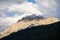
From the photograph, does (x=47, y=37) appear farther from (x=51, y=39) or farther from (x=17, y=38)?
(x=17, y=38)

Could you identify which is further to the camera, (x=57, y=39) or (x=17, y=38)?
(x=17, y=38)

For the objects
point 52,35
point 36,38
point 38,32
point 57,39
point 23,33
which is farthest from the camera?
point 23,33

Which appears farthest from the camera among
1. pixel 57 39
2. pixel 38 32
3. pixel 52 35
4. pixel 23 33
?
pixel 23 33

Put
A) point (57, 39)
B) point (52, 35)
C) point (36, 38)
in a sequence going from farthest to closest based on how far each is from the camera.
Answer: point (36, 38)
point (52, 35)
point (57, 39)

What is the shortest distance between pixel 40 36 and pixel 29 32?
2031 cm

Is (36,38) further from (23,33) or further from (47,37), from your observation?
(23,33)

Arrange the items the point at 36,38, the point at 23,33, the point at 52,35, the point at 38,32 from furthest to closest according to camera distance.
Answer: the point at 23,33 → the point at 38,32 → the point at 36,38 → the point at 52,35

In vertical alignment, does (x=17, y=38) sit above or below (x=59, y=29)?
below

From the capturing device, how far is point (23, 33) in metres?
158

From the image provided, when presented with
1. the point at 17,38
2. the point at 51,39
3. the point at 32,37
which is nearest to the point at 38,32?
the point at 32,37

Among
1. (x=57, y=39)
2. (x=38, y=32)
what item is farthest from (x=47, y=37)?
(x=38, y=32)

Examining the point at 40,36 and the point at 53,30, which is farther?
the point at 40,36

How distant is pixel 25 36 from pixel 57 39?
149ft

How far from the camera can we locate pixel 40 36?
5305 inches
